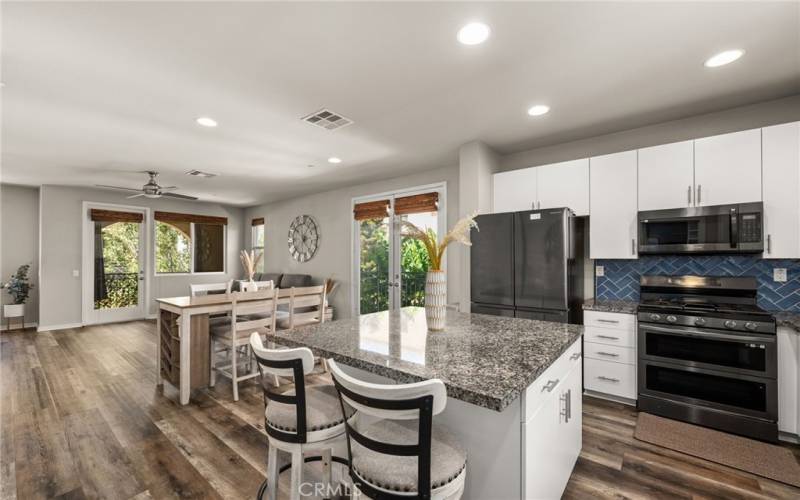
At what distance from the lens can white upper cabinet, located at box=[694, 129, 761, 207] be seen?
261 centimetres

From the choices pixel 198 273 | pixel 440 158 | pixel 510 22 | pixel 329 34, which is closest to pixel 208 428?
pixel 329 34

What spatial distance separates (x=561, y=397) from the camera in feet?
5.50

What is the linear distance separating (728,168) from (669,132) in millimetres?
686

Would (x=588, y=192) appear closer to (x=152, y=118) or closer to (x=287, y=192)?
(x=152, y=118)

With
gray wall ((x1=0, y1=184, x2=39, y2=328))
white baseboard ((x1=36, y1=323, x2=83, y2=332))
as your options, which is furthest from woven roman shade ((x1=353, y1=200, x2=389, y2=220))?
gray wall ((x1=0, y1=184, x2=39, y2=328))

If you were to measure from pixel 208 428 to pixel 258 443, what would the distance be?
0.49m

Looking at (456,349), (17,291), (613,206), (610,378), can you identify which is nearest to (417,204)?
(613,206)

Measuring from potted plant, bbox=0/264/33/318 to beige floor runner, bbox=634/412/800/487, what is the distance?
885 cm

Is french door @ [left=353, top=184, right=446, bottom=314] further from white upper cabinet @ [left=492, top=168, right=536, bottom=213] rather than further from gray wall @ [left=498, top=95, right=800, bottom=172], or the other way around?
gray wall @ [left=498, top=95, right=800, bottom=172]

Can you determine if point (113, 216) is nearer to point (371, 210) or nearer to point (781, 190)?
point (371, 210)

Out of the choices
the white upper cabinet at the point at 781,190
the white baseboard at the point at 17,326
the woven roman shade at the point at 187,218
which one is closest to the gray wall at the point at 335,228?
the woven roman shade at the point at 187,218

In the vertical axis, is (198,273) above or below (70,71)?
below

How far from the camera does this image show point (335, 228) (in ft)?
20.9

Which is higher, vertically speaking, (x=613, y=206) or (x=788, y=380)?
(x=613, y=206)
